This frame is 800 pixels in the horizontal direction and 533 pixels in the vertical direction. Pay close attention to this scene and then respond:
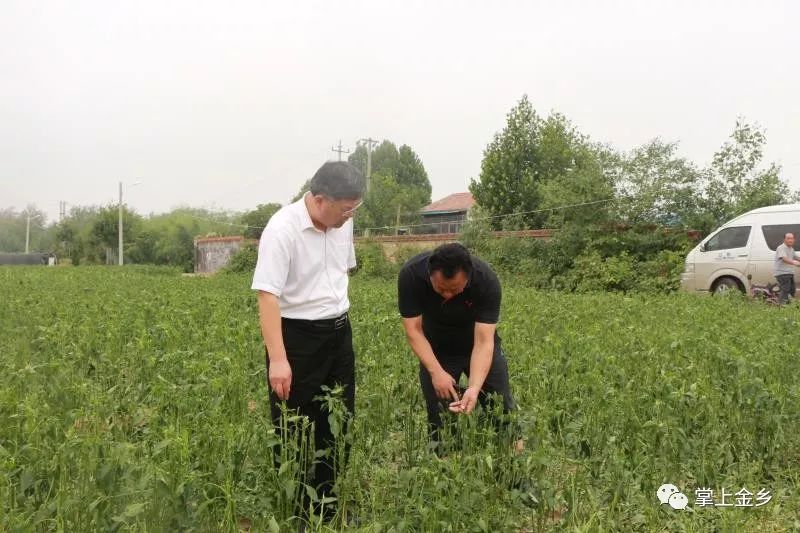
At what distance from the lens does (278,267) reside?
2.86 m

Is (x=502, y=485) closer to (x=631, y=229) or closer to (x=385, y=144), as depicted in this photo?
(x=631, y=229)

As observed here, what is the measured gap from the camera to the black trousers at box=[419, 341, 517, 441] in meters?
3.54

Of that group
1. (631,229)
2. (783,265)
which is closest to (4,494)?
(783,265)

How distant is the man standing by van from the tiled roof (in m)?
37.1

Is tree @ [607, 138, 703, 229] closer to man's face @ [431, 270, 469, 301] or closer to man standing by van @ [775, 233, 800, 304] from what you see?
man standing by van @ [775, 233, 800, 304]

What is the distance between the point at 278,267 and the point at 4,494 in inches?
54.6

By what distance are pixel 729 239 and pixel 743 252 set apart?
17.8 inches

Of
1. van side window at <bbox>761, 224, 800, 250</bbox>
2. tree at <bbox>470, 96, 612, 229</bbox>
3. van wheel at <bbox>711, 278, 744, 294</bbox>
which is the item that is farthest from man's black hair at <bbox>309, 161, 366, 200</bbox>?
tree at <bbox>470, 96, 612, 229</bbox>

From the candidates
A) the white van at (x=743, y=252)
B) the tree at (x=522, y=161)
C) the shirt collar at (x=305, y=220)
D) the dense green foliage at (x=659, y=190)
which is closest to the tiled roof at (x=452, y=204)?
the tree at (x=522, y=161)

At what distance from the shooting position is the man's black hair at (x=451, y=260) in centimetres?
304

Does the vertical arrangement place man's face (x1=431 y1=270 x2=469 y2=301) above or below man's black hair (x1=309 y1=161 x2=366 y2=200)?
below

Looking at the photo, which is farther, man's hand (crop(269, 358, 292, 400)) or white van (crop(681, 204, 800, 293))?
white van (crop(681, 204, 800, 293))

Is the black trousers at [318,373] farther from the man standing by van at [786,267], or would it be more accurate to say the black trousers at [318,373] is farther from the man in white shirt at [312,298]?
the man standing by van at [786,267]

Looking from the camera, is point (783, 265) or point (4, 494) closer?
point (4, 494)
